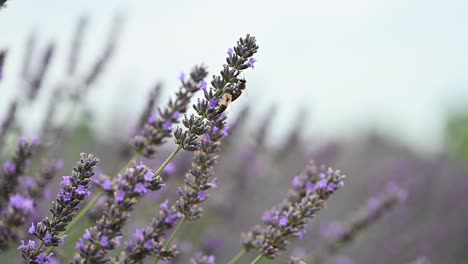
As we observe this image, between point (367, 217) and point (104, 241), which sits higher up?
point (367, 217)

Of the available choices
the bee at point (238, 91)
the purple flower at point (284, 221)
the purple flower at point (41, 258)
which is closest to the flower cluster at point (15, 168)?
the purple flower at point (41, 258)

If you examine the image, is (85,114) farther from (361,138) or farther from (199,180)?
(361,138)

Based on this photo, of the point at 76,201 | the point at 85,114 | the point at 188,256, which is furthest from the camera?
the point at 188,256

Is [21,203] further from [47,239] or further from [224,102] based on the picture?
[224,102]

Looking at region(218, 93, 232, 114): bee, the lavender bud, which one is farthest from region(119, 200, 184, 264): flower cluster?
the lavender bud

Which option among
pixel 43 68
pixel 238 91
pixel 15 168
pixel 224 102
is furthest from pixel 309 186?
pixel 43 68

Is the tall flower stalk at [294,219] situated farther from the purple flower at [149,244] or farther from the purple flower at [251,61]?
the purple flower at [251,61]

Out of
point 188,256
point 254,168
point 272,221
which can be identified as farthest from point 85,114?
point 272,221
